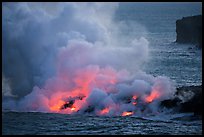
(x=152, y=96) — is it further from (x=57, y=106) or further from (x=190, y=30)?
(x=190, y=30)

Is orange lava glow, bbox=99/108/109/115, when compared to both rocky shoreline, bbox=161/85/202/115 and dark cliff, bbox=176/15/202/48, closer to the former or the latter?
rocky shoreline, bbox=161/85/202/115

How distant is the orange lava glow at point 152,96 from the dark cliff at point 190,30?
77.4 m

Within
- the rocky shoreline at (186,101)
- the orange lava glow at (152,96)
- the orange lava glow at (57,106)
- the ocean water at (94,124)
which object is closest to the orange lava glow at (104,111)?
the ocean water at (94,124)

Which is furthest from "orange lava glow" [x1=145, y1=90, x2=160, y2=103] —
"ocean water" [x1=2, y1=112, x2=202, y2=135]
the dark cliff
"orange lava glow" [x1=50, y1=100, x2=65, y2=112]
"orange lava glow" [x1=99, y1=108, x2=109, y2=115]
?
the dark cliff

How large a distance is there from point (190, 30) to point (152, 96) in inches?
3409

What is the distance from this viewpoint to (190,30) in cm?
13850

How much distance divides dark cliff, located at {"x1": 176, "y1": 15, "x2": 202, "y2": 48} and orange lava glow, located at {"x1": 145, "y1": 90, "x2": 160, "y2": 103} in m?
77.4

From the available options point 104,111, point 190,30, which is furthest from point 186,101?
point 190,30

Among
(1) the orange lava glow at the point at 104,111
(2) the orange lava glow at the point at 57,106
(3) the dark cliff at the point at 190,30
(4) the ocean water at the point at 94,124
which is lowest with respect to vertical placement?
(4) the ocean water at the point at 94,124

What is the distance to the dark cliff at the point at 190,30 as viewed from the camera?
431 feet

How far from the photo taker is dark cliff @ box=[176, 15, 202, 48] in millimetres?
131250

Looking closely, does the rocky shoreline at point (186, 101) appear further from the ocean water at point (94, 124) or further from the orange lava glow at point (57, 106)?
the orange lava glow at point (57, 106)

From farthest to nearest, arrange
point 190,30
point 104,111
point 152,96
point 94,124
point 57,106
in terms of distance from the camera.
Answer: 1. point 190,30
2. point 57,106
3. point 152,96
4. point 104,111
5. point 94,124

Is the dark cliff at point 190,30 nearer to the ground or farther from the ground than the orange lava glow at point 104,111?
farther from the ground
